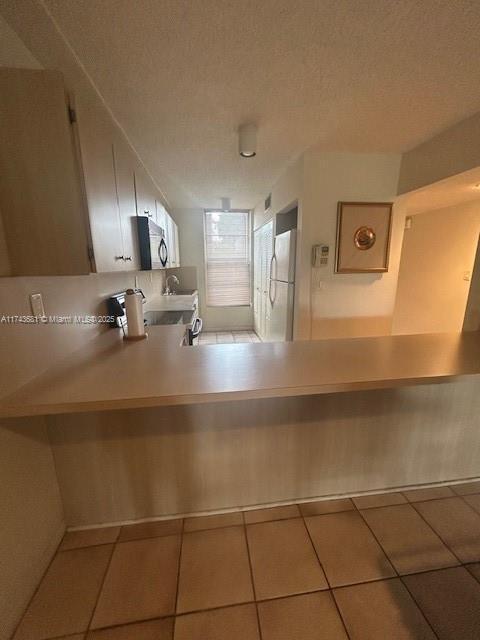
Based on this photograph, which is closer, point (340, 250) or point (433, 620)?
point (433, 620)

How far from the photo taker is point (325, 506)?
1.48 m

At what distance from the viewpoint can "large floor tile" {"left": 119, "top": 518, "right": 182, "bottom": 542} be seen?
1.31 metres

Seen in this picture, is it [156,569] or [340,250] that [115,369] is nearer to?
[156,569]

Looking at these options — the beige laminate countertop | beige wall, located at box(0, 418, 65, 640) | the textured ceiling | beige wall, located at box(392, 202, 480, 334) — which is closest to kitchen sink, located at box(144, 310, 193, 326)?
the beige laminate countertop

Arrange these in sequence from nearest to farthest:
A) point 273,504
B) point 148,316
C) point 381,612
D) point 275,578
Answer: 1. point 381,612
2. point 275,578
3. point 273,504
4. point 148,316

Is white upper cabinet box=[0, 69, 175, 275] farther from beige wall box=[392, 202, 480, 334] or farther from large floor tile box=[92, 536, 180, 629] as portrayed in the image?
beige wall box=[392, 202, 480, 334]

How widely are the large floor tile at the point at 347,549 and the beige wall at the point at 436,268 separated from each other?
11.3ft

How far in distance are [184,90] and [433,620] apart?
9.57ft

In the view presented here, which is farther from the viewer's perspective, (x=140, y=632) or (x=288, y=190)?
(x=288, y=190)

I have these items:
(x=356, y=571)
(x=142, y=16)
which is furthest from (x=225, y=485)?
(x=142, y=16)

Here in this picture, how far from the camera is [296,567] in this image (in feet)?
3.84

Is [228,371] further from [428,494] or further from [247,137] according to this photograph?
[247,137]

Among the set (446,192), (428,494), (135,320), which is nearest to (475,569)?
(428,494)

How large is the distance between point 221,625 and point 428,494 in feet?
4.58
